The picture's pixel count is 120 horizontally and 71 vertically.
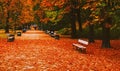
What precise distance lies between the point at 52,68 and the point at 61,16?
31.2m

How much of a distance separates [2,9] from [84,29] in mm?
Result: 25002

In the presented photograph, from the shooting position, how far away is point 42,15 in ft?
241

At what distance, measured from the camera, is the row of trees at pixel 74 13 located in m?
26.2

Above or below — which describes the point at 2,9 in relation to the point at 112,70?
above

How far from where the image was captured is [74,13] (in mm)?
46094

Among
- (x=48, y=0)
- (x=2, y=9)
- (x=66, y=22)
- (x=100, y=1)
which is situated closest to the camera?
(x=100, y=1)

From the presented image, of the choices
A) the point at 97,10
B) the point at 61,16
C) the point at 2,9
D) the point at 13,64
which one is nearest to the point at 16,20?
the point at 2,9

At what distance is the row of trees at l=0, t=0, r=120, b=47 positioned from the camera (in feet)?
86.0

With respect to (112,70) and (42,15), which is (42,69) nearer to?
(112,70)

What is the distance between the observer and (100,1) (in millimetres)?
25766

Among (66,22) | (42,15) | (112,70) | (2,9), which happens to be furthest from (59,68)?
(42,15)

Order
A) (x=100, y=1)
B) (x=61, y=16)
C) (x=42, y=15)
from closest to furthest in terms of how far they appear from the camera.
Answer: (x=100, y=1) → (x=61, y=16) → (x=42, y=15)

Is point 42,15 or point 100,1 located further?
point 42,15

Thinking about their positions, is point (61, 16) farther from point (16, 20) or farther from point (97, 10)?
point (16, 20)
